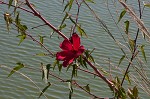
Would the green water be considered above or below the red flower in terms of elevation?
below

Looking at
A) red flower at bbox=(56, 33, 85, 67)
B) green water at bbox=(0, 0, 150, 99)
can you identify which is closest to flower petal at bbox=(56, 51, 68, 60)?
red flower at bbox=(56, 33, 85, 67)

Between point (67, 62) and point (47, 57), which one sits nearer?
point (67, 62)

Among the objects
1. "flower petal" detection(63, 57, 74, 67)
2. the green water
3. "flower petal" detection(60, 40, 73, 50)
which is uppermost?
"flower petal" detection(60, 40, 73, 50)

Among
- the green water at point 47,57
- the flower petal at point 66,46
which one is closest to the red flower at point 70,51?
the flower petal at point 66,46

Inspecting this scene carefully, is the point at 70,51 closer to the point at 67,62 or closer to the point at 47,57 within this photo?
the point at 67,62

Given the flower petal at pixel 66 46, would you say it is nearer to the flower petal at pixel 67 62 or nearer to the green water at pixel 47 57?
the flower petal at pixel 67 62

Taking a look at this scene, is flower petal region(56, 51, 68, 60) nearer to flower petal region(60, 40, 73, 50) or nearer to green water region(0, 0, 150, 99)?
flower petal region(60, 40, 73, 50)

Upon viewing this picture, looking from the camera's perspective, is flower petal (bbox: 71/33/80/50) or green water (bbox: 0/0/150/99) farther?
green water (bbox: 0/0/150/99)

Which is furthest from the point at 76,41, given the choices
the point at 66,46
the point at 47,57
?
the point at 47,57

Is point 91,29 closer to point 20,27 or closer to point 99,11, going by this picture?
point 99,11

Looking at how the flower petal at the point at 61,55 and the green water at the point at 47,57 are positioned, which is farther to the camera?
the green water at the point at 47,57

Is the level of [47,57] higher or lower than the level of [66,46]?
lower

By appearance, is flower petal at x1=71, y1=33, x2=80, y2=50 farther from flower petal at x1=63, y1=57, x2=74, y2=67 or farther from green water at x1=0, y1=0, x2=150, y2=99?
green water at x1=0, y1=0, x2=150, y2=99

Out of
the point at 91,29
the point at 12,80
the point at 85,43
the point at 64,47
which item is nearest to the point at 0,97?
the point at 12,80
